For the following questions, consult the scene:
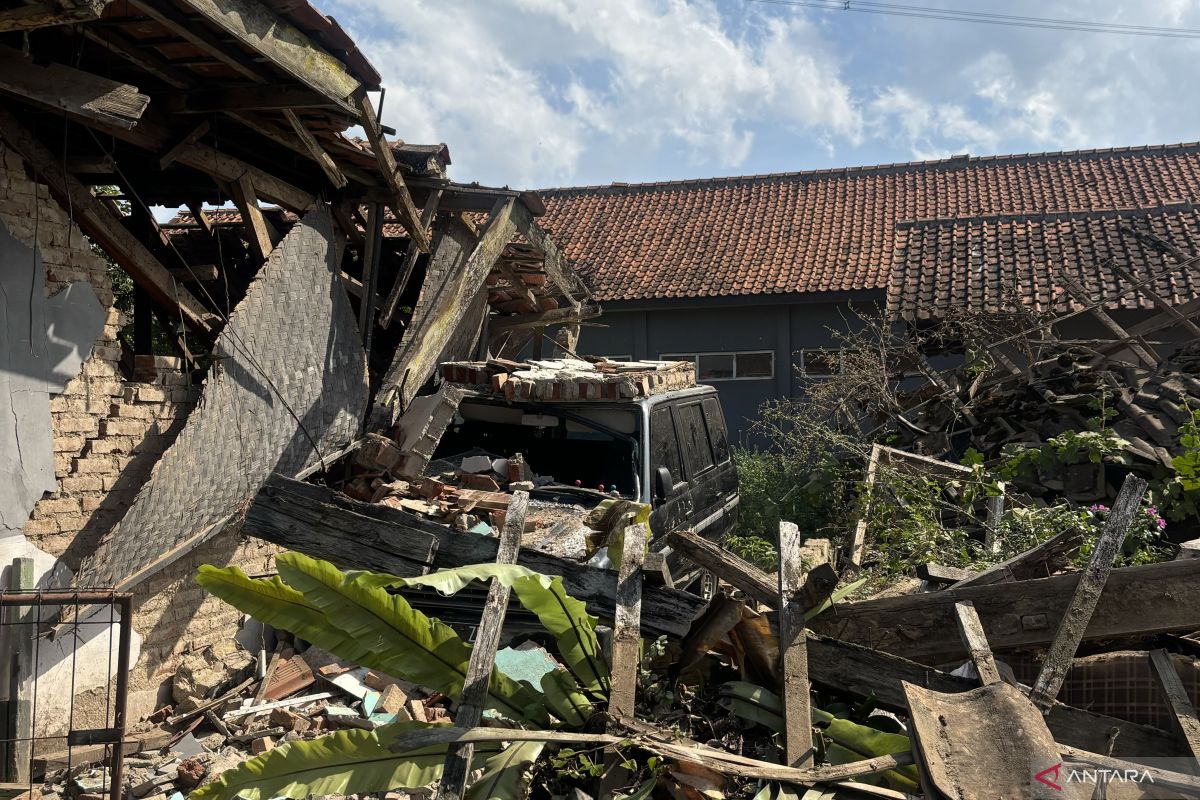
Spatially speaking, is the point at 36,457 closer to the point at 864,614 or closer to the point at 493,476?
the point at 493,476

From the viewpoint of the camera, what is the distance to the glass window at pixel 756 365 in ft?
63.0

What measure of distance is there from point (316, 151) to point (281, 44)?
1242mm

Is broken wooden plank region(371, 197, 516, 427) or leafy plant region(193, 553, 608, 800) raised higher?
broken wooden plank region(371, 197, 516, 427)

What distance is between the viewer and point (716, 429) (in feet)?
29.7

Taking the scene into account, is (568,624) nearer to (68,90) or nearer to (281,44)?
(68,90)

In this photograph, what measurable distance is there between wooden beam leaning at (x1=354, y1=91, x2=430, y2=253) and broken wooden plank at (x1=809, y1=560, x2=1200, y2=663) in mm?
4613

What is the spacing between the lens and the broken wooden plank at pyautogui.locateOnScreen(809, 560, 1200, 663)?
4008 millimetres

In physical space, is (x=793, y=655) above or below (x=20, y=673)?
above

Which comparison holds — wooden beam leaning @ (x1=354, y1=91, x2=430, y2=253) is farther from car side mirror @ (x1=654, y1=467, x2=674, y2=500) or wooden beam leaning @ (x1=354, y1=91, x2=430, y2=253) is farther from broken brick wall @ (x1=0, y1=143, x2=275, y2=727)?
car side mirror @ (x1=654, y1=467, x2=674, y2=500)

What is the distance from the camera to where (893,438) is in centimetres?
1098

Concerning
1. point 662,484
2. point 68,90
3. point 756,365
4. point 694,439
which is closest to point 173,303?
point 68,90

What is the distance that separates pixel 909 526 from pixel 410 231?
15.6 ft

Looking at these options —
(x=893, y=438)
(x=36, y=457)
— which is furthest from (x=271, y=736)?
(x=893, y=438)

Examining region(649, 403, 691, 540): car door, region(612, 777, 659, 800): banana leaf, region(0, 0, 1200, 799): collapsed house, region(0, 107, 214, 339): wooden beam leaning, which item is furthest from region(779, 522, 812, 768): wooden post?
region(0, 107, 214, 339): wooden beam leaning
